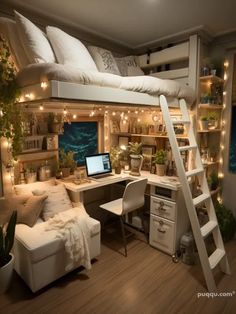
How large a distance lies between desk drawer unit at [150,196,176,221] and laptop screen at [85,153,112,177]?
787mm

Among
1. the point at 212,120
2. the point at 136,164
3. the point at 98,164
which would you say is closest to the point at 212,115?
the point at 212,120

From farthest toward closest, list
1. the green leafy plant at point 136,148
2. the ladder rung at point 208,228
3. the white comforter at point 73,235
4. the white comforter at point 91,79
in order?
the green leafy plant at point 136,148
the ladder rung at point 208,228
the white comforter at point 73,235
the white comforter at point 91,79

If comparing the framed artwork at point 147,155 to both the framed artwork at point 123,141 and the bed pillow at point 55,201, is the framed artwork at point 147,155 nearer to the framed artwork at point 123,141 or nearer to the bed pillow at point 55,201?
the framed artwork at point 123,141

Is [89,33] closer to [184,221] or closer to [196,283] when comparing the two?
[184,221]

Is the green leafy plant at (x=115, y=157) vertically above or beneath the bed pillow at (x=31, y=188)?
above

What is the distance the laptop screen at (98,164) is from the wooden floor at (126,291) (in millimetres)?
1084

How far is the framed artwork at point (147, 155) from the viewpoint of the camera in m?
3.36

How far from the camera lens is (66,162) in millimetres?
2965

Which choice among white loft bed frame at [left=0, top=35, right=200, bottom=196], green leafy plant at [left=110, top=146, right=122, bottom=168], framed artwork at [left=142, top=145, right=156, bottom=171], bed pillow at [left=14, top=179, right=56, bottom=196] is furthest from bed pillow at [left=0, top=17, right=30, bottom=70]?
framed artwork at [left=142, top=145, right=156, bottom=171]

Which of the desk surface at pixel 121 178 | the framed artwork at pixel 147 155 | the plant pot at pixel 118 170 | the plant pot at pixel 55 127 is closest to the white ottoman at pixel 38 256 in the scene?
the desk surface at pixel 121 178

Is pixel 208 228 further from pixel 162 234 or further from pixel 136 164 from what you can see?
pixel 136 164

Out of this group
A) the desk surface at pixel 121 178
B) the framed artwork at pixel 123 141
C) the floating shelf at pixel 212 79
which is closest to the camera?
the desk surface at pixel 121 178

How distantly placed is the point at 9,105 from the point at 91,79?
36.2 inches

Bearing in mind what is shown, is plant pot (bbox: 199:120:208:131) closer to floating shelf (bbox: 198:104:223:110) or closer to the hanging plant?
floating shelf (bbox: 198:104:223:110)
